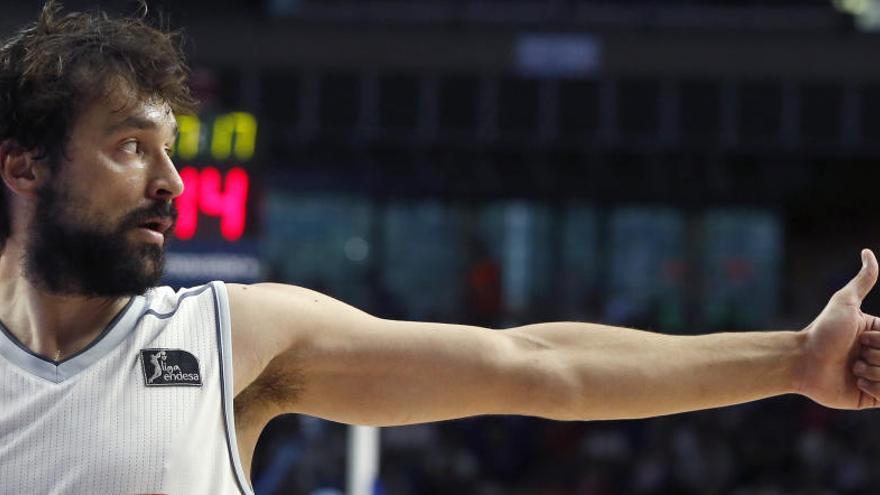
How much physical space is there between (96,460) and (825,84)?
1361cm

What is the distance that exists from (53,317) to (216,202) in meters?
6.12

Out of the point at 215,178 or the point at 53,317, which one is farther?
the point at 215,178

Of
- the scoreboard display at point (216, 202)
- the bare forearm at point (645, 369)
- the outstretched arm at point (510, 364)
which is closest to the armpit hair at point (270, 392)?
the outstretched arm at point (510, 364)

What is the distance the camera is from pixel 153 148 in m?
2.60

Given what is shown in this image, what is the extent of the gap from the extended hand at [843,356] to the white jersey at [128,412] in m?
1.16

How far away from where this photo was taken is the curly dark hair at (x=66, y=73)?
258 cm

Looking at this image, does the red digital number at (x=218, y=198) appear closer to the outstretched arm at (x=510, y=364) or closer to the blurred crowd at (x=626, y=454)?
the blurred crowd at (x=626, y=454)

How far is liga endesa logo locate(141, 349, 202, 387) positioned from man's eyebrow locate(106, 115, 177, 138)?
1.34 feet

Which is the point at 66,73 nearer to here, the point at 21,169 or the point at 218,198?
the point at 21,169

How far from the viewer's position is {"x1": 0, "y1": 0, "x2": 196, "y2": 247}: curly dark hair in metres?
2.58

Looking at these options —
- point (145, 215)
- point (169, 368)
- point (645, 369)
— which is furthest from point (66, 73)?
point (645, 369)

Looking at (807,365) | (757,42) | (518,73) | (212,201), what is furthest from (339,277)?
(807,365)

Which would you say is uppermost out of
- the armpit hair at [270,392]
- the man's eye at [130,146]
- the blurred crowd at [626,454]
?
the man's eye at [130,146]

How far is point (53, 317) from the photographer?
8.61 ft
